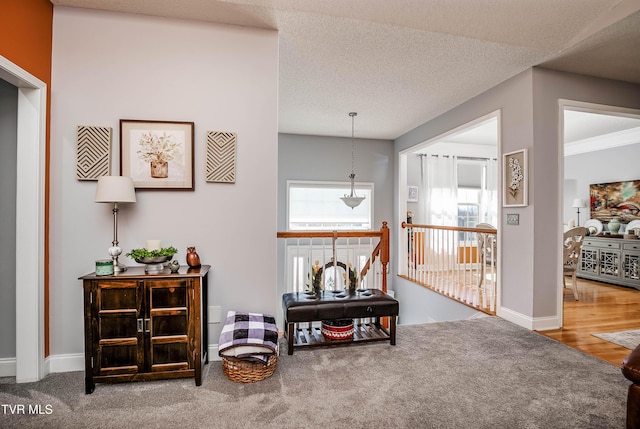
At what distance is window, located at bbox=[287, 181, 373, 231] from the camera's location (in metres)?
6.40

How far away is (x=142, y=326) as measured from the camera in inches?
Answer: 83.2

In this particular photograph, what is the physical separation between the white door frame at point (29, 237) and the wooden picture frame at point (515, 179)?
4.18 metres

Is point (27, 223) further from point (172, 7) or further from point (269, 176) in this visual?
point (172, 7)

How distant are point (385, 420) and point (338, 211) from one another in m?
4.97

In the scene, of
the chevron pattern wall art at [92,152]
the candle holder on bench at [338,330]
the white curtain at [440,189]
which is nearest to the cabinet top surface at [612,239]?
the white curtain at [440,189]

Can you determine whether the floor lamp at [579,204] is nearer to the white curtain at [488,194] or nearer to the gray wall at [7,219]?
the white curtain at [488,194]

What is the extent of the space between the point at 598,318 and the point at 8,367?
548 cm

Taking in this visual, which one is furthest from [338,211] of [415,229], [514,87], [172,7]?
[172,7]

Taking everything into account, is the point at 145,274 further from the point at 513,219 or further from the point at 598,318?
the point at 598,318

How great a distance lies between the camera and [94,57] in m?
2.48

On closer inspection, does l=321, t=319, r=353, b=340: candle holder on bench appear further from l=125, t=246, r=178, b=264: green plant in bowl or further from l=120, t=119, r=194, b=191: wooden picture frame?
l=120, t=119, r=194, b=191: wooden picture frame

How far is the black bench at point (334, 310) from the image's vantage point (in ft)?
8.72

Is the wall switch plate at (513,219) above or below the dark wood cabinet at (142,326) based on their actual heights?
above

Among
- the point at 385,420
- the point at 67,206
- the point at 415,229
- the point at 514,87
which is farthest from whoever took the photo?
the point at 415,229
